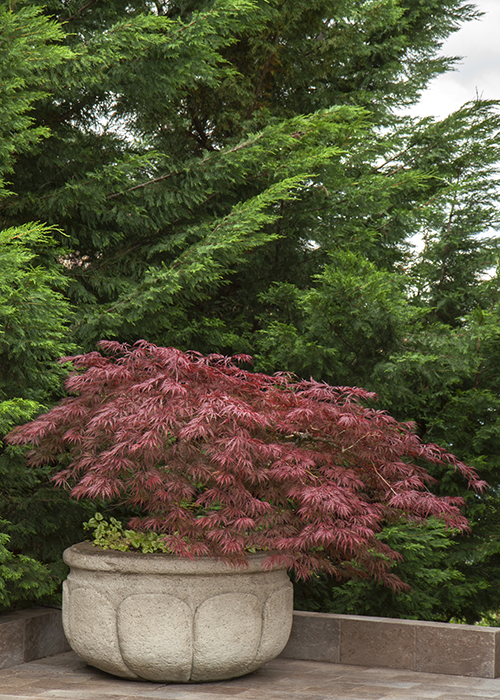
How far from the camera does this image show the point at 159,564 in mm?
3822

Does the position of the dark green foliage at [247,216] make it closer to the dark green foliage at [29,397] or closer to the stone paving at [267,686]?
the dark green foliage at [29,397]

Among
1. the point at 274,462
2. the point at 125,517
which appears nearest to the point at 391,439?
the point at 274,462

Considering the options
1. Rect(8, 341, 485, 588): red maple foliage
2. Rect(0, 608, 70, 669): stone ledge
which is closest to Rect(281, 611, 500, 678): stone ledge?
Rect(8, 341, 485, 588): red maple foliage

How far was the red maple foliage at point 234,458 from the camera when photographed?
A: 3.75 m

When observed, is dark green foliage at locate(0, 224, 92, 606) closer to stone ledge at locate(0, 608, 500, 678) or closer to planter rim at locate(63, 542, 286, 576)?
stone ledge at locate(0, 608, 500, 678)

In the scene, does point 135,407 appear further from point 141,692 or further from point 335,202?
point 335,202

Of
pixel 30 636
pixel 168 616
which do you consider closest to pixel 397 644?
pixel 168 616

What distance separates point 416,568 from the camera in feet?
17.8

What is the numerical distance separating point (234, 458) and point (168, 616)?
891 millimetres

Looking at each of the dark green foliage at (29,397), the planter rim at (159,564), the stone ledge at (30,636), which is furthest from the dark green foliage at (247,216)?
the planter rim at (159,564)

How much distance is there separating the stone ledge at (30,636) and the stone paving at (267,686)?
8 centimetres

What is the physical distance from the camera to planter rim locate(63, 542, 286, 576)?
150 inches

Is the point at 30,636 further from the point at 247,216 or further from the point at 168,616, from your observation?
the point at 247,216

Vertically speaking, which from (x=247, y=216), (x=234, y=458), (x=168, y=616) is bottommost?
(x=168, y=616)
